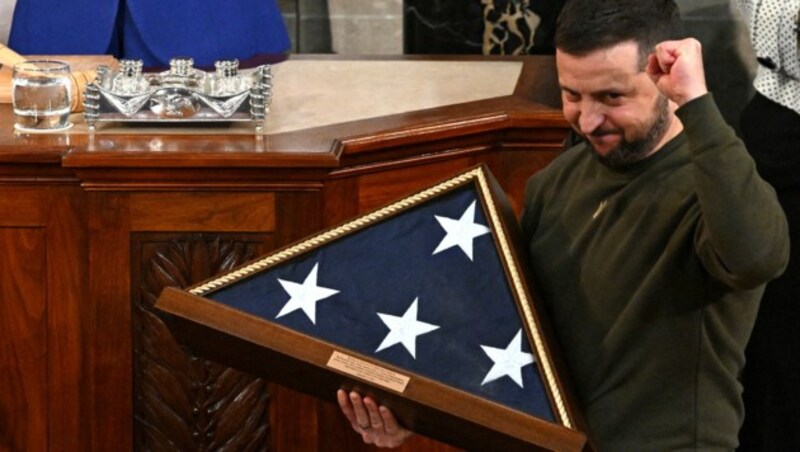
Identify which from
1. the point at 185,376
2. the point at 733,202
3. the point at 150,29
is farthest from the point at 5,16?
the point at 733,202

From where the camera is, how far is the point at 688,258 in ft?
7.34

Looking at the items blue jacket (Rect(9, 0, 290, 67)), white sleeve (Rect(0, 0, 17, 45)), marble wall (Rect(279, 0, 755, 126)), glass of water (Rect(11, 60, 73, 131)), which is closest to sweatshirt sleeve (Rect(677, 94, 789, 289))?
glass of water (Rect(11, 60, 73, 131))

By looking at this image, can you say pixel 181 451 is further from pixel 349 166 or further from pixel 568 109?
pixel 568 109

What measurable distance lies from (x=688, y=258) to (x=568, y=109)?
304mm

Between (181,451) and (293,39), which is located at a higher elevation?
(293,39)

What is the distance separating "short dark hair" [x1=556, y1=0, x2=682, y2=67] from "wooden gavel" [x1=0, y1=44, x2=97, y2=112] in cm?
138

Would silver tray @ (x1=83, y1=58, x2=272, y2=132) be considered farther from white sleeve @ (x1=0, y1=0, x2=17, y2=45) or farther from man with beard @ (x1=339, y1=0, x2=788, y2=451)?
white sleeve @ (x1=0, y1=0, x2=17, y2=45)

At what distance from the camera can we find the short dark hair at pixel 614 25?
7.65ft

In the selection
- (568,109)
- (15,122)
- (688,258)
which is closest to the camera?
(688,258)

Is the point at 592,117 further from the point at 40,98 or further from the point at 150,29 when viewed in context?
the point at 150,29

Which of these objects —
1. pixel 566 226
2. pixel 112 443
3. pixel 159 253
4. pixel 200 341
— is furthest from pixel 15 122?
pixel 566 226

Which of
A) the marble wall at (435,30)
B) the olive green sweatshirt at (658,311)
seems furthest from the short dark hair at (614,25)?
the marble wall at (435,30)

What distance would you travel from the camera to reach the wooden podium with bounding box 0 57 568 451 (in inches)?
124

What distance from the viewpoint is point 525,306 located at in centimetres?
237
